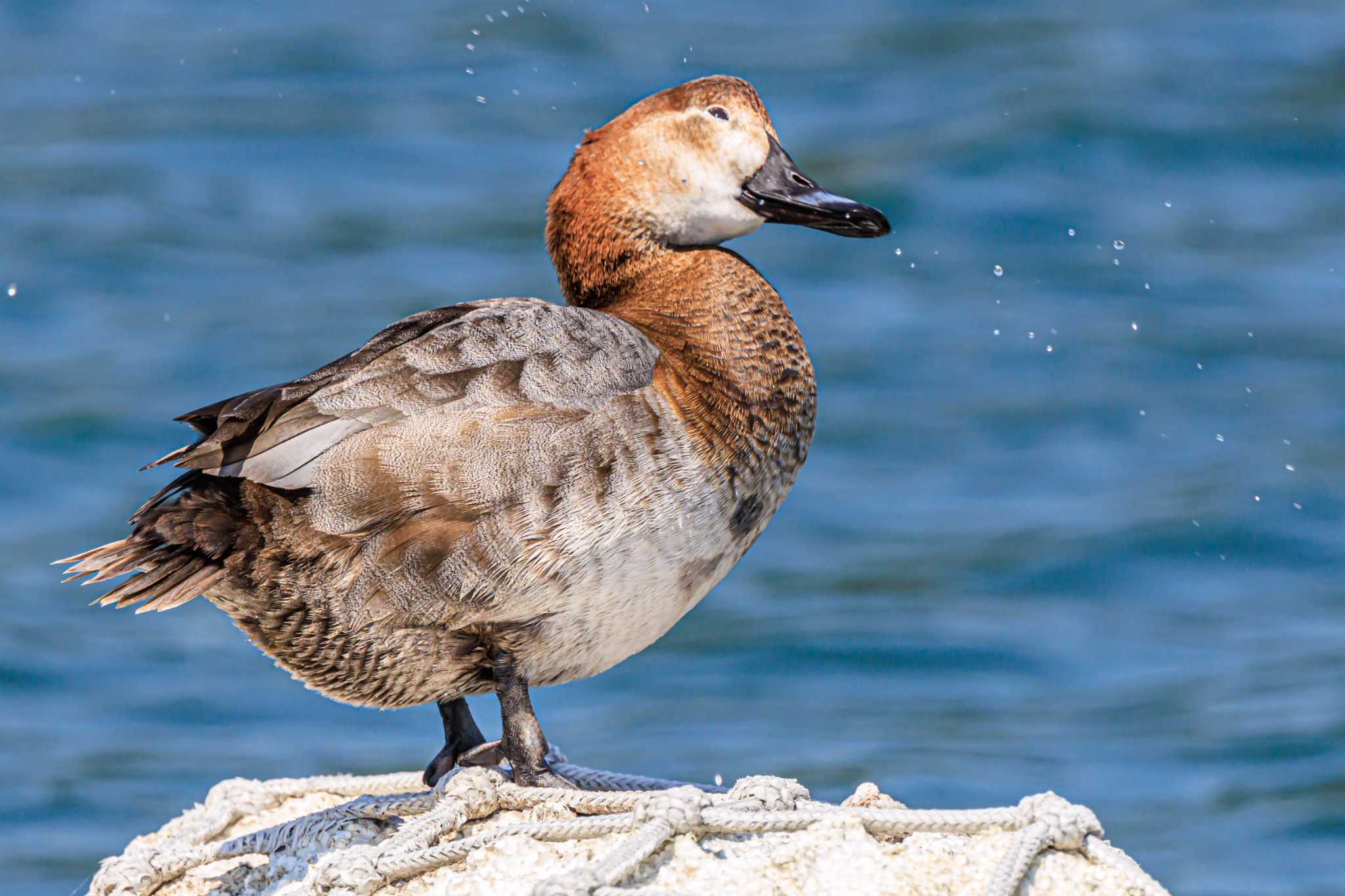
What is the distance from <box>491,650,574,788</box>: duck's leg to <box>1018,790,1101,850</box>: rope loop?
0.91m

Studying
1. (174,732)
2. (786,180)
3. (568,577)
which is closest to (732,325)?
(786,180)

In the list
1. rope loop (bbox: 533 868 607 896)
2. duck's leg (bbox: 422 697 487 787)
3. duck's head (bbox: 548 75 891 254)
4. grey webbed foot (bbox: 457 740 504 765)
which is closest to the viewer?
rope loop (bbox: 533 868 607 896)

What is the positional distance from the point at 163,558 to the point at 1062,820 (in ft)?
5.25

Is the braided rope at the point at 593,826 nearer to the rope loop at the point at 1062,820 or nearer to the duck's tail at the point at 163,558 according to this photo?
the rope loop at the point at 1062,820

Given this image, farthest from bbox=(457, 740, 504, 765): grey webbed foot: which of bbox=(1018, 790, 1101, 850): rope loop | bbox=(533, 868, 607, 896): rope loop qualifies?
bbox=(1018, 790, 1101, 850): rope loop

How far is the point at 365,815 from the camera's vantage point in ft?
10.8

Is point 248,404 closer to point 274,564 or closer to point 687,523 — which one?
point 274,564

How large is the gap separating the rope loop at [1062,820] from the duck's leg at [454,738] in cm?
122

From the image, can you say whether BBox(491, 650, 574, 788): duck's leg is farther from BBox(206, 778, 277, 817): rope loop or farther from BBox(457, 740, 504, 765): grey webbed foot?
BBox(206, 778, 277, 817): rope loop

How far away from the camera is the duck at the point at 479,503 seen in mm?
3215

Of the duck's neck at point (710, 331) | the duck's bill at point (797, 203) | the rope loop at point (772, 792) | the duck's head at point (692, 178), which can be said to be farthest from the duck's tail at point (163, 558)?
the duck's bill at point (797, 203)

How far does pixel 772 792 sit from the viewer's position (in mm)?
3072

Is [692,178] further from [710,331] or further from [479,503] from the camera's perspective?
[479,503]

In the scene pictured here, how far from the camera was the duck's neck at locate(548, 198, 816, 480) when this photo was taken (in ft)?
11.6
